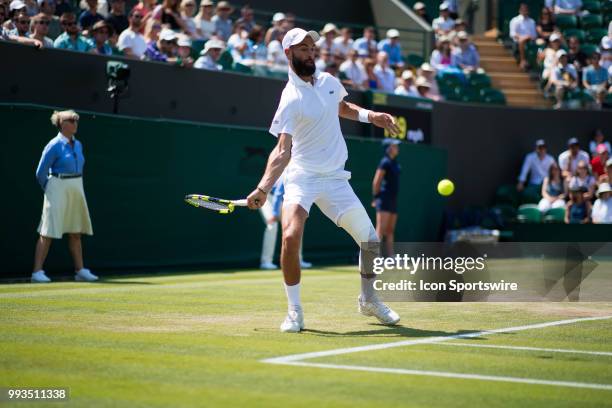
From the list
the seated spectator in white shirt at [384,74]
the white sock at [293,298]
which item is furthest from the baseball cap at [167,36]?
the white sock at [293,298]

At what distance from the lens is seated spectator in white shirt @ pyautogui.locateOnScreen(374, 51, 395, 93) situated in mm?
23259

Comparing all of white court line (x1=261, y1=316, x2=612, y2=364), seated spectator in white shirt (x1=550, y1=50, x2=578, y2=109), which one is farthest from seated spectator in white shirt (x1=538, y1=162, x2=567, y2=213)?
white court line (x1=261, y1=316, x2=612, y2=364)

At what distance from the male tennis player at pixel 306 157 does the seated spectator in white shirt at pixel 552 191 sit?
15400 millimetres

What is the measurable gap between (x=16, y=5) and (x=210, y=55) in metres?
3.99

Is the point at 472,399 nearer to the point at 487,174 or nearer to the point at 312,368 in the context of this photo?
the point at 312,368

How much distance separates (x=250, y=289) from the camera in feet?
44.3

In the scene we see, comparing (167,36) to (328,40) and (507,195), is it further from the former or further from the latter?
(507,195)

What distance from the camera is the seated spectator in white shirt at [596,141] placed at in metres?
26.0

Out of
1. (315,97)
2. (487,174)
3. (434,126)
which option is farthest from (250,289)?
(487,174)

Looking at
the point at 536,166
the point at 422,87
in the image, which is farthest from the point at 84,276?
the point at 536,166

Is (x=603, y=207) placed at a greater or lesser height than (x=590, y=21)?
lesser

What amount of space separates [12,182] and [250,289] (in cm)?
375

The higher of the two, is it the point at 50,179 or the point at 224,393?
the point at 50,179

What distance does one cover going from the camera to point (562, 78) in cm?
2662
